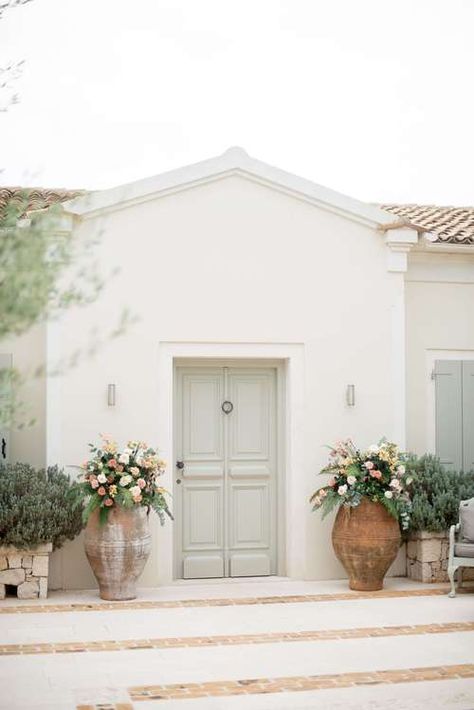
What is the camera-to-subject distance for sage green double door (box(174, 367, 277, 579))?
39.6ft

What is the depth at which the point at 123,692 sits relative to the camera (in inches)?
289

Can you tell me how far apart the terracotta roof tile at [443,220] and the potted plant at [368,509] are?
9.18ft

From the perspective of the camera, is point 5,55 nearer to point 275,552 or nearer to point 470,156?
point 275,552

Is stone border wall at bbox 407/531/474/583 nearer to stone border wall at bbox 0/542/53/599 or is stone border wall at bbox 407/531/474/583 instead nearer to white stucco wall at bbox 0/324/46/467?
stone border wall at bbox 0/542/53/599

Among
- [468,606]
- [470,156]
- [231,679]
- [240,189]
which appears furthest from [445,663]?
[470,156]

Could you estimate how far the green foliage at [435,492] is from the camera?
1164 cm

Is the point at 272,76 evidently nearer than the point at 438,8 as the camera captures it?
No

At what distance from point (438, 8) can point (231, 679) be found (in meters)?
10.4

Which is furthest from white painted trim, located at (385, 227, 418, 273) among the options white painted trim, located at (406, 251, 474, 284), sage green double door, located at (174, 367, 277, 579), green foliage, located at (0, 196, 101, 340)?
green foliage, located at (0, 196, 101, 340)

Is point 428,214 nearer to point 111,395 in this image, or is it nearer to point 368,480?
point 368,480

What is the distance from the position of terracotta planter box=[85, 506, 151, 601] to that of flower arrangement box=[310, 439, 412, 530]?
2.04 metres

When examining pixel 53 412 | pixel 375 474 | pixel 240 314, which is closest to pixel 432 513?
pixel 375 474

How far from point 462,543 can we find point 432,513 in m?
0.59

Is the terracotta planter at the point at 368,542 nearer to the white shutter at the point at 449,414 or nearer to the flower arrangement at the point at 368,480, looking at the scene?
the flower arrangement at the point at 368,480
